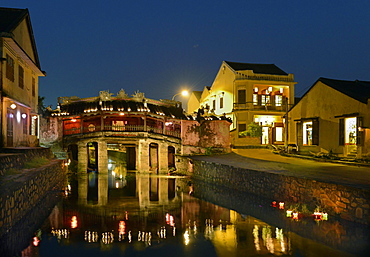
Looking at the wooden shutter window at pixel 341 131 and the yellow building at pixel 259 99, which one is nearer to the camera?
the wooden shutter window at pixel 341 131

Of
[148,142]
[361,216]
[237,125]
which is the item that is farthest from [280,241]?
[237,125]

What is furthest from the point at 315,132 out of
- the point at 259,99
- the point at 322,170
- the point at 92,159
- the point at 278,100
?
the point at 92,159

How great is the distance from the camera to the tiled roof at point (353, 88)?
23.0m

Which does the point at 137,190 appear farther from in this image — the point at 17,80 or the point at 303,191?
the point at 303,191

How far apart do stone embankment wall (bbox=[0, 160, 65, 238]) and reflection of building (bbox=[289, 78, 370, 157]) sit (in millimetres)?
17806

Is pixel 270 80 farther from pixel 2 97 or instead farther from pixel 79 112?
pixel 2 97

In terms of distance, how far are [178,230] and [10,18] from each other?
16859 millimetres

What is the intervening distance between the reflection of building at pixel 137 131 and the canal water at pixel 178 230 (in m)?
12.3

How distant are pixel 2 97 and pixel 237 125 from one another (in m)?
26.3

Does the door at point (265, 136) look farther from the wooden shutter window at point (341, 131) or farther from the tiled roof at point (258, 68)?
the wooden shutter window at point (341, 131)

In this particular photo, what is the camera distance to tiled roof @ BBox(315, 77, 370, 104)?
2305 centimetres

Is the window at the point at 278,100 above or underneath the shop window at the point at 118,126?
above

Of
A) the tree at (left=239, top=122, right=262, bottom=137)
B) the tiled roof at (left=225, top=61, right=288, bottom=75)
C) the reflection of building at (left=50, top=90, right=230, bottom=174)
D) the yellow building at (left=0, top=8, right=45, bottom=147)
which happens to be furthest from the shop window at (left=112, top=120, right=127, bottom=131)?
the tiled roof at (left=225, top=61, right=288, bottom=75)

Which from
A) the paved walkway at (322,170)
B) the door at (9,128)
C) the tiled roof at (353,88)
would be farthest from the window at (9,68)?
the tiled roof at (353,88)
